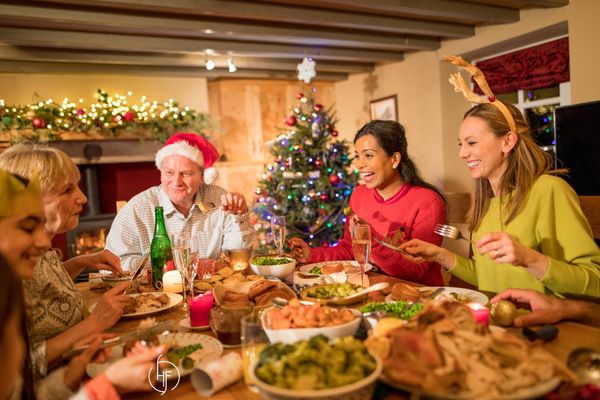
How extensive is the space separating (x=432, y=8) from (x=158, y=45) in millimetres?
2775

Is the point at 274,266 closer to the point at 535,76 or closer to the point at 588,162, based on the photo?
the point at 588,162

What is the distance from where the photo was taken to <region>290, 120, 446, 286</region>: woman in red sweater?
246 cm

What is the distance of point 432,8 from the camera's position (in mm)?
4301

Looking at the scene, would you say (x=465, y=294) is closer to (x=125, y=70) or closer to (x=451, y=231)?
(x=451, y=231)

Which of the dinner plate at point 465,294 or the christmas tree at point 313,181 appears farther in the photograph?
the christmas tree at point 313,181

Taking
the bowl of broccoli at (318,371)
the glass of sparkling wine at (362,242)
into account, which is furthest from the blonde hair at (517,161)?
the bowl of broccoli at (318,371)

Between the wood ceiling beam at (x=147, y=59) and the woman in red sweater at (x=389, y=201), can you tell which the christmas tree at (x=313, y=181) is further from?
the woman in red sweater at (x=389, y=201)

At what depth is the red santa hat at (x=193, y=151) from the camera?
114 inches

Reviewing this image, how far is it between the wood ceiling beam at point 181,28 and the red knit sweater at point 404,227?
8.85ft

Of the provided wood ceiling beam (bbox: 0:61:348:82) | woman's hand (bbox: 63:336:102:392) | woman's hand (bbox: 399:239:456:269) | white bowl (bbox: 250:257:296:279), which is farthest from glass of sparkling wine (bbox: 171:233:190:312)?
wood ceiling beam (bbox: 0:61:348:82)

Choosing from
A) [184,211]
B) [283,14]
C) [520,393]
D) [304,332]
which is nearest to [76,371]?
[304,332]

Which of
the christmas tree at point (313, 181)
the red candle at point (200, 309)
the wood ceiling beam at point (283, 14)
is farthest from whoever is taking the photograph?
the christmas tree at point (313, 181)

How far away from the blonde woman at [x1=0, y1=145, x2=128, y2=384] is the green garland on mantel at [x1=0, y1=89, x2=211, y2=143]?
5.02 metres

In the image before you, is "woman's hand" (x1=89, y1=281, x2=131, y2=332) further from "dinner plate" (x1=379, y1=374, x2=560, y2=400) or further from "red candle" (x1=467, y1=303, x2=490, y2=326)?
"red candle" (x1=467, y1=303, x2=490, y2=326)
